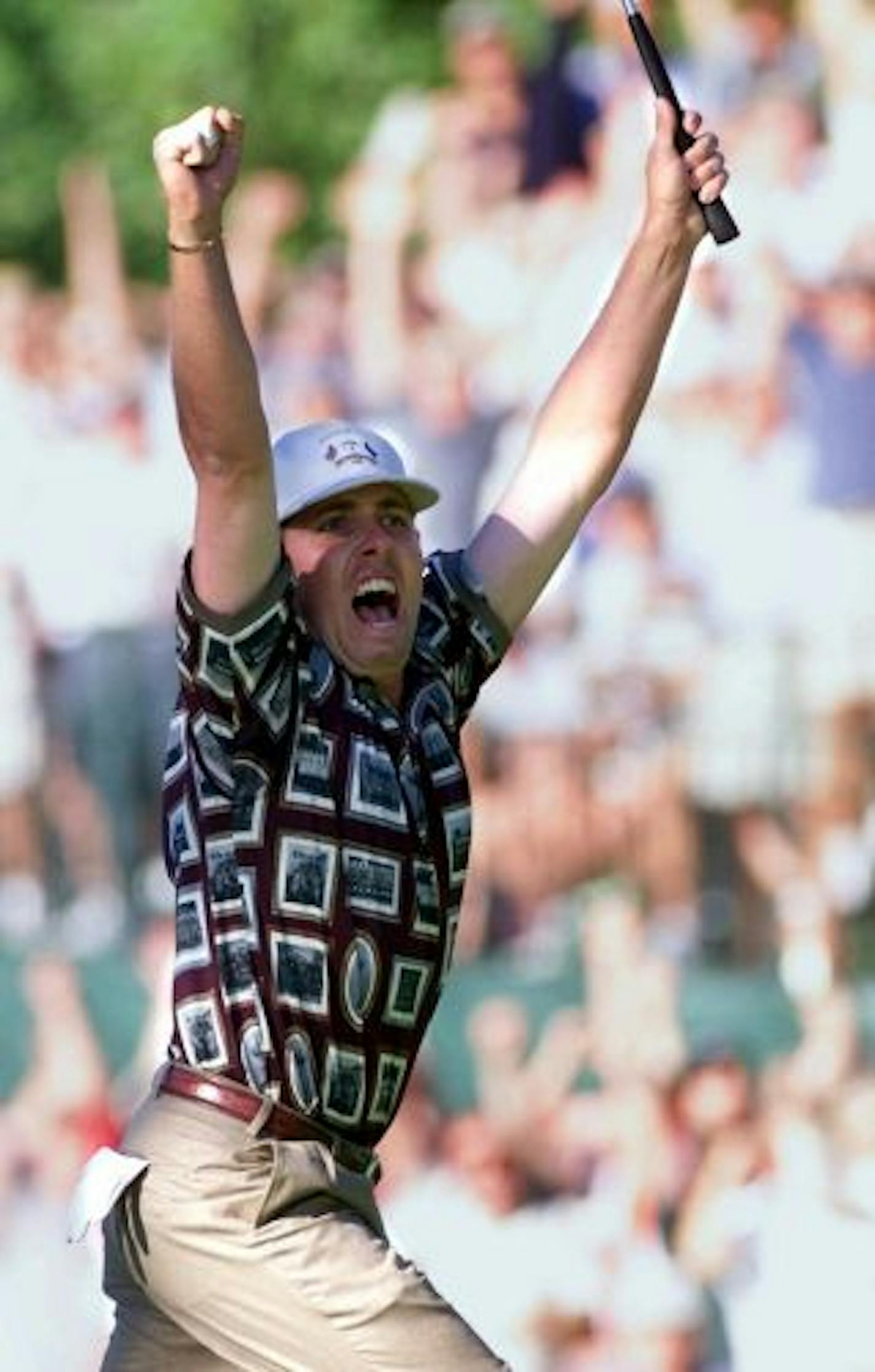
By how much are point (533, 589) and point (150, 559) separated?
3.90 m

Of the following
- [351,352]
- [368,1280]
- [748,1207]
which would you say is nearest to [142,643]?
[351,352]

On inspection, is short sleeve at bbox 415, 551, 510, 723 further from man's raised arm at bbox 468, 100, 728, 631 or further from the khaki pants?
the khaki pants

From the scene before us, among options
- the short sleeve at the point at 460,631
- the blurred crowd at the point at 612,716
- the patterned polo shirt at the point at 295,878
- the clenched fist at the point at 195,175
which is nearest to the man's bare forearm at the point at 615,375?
the short sleeve at the point at 460,631

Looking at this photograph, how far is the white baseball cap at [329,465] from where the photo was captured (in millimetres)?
4316

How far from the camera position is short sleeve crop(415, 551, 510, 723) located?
14.6ft

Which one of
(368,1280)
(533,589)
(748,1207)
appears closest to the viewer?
(368,1280)

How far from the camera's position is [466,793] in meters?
4.34

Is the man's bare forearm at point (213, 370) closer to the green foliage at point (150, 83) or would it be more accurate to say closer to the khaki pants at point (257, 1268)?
the khaki pants at point (257, 1268)

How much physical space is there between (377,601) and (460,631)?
0.21 m

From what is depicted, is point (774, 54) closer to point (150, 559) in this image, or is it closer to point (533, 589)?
point (150, 559)

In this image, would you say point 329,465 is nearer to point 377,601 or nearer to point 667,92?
point 377,601

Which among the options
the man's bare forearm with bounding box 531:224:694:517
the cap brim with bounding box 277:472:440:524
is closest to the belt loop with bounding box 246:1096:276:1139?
the cap brim with bounding box 277:472:440:524

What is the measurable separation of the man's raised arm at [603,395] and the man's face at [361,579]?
0.23 meters

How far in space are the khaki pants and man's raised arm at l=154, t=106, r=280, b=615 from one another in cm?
67
